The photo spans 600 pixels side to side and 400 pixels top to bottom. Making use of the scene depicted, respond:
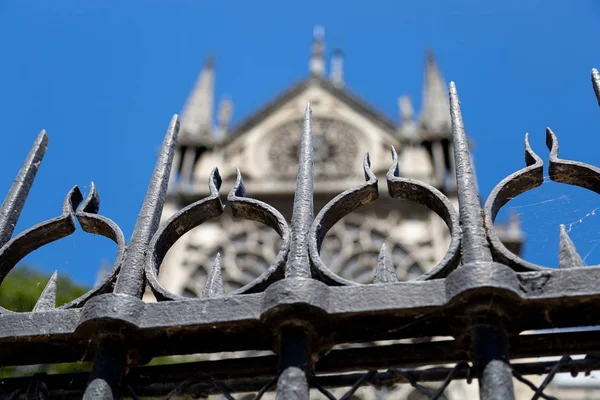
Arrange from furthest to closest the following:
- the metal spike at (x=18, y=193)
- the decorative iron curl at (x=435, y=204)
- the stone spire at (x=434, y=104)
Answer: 1. the stone spire at (x=434, y=104)
2. the metal spike at (x=18, y=193)
3. the decorative iron curl at (x=435, y=204)

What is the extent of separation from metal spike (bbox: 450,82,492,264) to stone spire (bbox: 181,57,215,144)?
50.9 ft

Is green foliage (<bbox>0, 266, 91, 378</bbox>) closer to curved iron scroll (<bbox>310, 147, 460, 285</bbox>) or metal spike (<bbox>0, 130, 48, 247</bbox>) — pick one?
metal spike (<bbox>0, 130, 48, 247</bbox>)

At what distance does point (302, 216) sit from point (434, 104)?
16.3m

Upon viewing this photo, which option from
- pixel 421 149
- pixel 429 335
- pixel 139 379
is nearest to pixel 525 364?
pixel 429 335

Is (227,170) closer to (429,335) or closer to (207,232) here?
(207,232)

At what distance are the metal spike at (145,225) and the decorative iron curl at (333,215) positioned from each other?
1.63 feet

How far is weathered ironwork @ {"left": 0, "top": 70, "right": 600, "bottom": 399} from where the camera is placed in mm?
2057

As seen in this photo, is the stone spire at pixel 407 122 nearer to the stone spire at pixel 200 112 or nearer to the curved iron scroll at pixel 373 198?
the stone spire at pixel 200 112

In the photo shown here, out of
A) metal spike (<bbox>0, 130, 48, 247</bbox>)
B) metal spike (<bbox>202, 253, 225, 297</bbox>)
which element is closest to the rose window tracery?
metal spike (<bbox>0, 130, 48, 247</bbox>)

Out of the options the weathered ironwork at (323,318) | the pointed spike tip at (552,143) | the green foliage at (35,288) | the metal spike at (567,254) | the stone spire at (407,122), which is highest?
the stone spire at (407,122)

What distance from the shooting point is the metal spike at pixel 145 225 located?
89.9 inches

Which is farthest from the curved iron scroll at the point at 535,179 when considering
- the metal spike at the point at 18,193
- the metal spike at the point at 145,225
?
the metal spike at the point at 18,193

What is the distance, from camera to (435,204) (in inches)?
92.3

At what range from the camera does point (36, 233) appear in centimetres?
246
